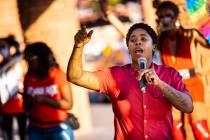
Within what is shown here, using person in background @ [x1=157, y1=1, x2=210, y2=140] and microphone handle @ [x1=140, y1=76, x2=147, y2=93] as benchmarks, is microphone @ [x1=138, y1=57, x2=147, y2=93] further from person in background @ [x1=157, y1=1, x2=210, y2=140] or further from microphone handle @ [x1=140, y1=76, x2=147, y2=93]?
person in background @ [x1=157, y1=1, x2=210, y2=140]

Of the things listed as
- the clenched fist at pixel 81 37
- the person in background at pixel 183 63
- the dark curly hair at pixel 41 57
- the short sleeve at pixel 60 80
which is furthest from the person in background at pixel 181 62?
the clenched fist at pixel 81 37

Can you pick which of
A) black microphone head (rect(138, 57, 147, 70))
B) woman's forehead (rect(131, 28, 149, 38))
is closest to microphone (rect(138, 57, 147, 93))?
black microphone head (rect(138, 57, 147, 70))

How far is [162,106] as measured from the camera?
4.41 metres

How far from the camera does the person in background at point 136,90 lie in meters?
4.37

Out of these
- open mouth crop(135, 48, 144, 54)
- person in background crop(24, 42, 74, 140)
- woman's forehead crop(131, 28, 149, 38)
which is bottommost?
person in background crop(24, 42, 74, 140)

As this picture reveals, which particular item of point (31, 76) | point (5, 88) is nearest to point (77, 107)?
point (5, 88)

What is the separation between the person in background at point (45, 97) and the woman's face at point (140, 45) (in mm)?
2268

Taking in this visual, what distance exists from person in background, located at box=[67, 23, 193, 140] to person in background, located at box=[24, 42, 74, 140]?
2.12 meters

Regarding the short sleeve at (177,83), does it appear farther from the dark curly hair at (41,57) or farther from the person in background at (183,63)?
the dark curly hair at (41,57)

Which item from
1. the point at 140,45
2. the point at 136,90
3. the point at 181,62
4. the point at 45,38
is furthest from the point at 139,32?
the point at 45,38

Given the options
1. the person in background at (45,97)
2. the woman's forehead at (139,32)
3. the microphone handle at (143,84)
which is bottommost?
the person in background at (45,97)

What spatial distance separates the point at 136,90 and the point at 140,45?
A: 30 centimetres

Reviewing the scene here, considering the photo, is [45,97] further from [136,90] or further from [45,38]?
[45,38]

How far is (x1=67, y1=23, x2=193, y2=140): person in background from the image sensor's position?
4.37 metres
